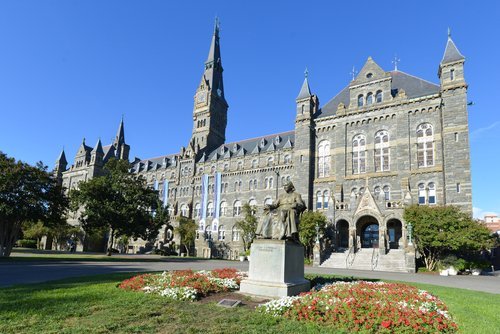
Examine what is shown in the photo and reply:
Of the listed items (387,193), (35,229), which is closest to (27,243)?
(35,229)

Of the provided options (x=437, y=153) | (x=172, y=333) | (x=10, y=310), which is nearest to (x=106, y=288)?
(x=10, y=310)

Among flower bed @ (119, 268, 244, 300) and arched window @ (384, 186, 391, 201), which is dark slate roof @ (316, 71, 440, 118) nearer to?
arched window @ (384, 186, 391, 201)

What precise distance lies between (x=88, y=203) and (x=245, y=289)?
30888mm

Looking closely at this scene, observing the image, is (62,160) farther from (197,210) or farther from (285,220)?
(285,220)

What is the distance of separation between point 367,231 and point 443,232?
492 inches

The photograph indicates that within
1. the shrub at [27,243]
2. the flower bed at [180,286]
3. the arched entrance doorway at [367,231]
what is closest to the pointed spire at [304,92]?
the arched entrance doorway at [367,231]

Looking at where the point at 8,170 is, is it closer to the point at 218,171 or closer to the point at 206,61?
the point at 218,171

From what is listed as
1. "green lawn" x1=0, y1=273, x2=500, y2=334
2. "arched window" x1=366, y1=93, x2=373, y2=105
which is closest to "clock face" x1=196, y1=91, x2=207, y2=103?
"arched window" x1=366, y1=93, x2=373, y2=105

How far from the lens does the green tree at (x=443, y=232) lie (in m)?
28.5

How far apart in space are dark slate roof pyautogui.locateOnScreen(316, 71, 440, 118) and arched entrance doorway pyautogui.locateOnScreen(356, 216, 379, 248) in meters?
15.7

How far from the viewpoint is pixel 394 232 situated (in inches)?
1527

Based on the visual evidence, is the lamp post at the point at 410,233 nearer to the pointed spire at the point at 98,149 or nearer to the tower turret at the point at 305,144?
the tower turret at the point at 305,144

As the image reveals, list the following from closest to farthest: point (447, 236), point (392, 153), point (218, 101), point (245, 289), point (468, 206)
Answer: point (245, 289), point (447, 236), point (468, 206), point (392, 153), point (218, 101)

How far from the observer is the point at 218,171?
2420 inches
